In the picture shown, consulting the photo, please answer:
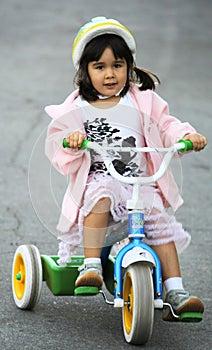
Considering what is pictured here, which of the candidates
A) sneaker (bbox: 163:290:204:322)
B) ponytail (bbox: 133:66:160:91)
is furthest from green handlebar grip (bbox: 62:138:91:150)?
sneaker (bbox: 163:290:204:322)

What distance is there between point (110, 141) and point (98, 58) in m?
0.41

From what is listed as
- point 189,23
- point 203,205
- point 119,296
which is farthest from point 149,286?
point 189,23

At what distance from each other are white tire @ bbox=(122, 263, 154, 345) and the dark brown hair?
959 mm

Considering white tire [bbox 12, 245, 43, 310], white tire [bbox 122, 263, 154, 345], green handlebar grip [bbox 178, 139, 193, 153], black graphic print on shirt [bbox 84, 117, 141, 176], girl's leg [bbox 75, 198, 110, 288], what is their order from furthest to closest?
white tire [bbox 12, 245, 43, 310] → black graphic print on shirt [bbox 84, 117, 141, 176] → girl's leg [bbox 75, 198, 110, 288] → green handlebar grip [bbox 178, 139, 193, 153] → white tire [bbox 122, 263, 154, 345]

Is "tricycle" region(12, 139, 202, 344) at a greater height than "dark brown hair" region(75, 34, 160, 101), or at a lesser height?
lesser

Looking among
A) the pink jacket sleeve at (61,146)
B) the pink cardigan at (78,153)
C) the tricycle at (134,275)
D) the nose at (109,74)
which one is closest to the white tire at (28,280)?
the tricycle at (134,275)

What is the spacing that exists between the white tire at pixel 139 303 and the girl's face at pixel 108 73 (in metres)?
0.93

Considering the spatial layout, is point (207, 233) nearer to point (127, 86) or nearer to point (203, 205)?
point (203, 205)

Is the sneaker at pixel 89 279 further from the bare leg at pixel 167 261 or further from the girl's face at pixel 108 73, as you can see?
the girl's face at pixel 108 73

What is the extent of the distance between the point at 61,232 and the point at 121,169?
44 cm

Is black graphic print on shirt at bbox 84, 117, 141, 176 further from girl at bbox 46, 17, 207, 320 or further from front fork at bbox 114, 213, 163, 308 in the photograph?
front fork at bbox 114, 213, 163, 308

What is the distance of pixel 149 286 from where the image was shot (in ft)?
14.0

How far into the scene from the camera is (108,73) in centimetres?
466

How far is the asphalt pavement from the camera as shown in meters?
4.70
